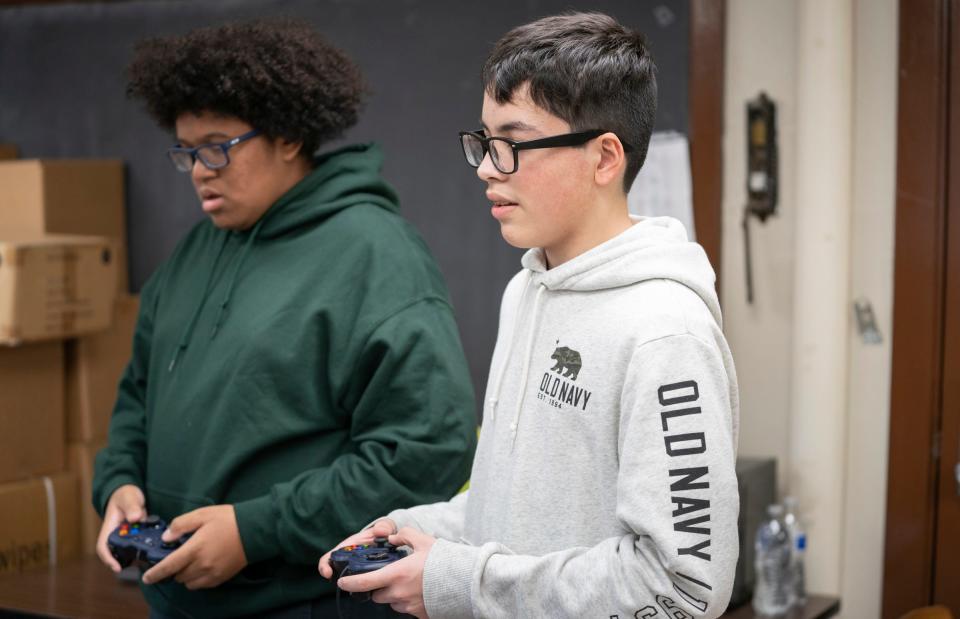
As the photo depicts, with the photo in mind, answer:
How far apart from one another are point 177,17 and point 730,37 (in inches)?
68.7

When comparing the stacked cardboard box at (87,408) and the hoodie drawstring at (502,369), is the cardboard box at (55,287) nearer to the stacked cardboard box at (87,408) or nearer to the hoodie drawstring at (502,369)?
the stacked cardboard box at (87,408)

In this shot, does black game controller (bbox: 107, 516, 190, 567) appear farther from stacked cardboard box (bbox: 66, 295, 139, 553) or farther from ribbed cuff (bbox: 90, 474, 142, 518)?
stacked cardboard box (bbox: 66, 295, 139, 553)

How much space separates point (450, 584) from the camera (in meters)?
1.13

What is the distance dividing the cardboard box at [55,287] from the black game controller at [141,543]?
4.14 ft

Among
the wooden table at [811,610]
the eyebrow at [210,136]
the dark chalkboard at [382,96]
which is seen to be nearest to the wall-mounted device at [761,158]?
the dark chalkboard at [382,96]

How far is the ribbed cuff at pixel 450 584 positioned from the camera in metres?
1.12

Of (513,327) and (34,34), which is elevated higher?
(34,34)

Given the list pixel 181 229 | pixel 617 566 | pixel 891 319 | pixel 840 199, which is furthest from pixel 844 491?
pixel 181 229

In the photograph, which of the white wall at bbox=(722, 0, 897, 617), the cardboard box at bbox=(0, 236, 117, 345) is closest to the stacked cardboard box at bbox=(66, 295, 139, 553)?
the cardboard box at bbox=(0, 236, 117, 345)

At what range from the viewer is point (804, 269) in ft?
8.66

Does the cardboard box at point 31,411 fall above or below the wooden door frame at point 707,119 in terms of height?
below

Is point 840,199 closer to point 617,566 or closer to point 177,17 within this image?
point 617,566

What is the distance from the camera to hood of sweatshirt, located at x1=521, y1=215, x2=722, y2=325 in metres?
1.13

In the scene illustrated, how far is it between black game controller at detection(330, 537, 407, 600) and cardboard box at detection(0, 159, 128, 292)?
2.24 m
